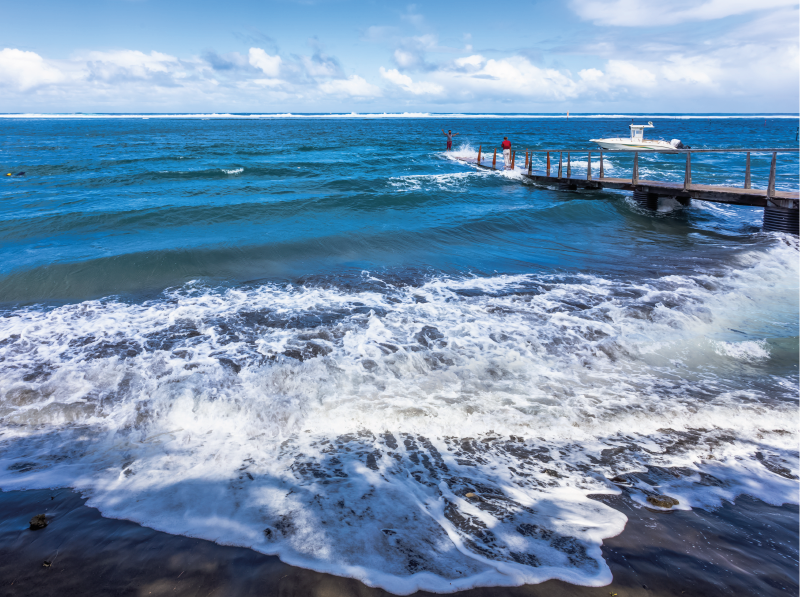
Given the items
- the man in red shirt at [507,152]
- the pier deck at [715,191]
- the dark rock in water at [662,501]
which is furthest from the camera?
the man in red shirt at [507,152]

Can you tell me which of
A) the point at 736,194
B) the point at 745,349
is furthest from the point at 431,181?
the point at 745,349

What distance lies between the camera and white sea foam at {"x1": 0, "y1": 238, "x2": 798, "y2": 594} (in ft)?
11.5

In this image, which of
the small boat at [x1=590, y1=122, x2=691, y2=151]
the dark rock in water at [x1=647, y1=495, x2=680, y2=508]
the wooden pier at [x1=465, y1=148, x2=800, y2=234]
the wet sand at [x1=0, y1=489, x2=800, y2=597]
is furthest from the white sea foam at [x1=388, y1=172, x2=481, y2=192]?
the wet sand at [x1=0, y1=489, x2=800, y2=597]

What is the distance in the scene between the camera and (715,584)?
2955 mm

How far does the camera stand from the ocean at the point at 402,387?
3.62m

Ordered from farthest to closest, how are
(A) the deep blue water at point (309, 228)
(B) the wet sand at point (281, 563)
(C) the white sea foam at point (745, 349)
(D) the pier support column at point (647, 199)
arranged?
(D) the pier support column at point (647, 199) < (A) the deep blue water at point (309, 228) < (C) the white sea foam at point (745, 349) < (B) the wet sand at point (281, 563)

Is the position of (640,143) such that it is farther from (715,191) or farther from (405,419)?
(405,419)

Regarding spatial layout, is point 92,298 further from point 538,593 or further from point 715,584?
point 715,584

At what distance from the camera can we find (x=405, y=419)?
513 cm

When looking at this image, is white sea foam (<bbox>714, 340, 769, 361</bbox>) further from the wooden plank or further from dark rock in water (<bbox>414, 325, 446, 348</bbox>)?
the wooden plank

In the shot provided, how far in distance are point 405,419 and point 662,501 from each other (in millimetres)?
2543

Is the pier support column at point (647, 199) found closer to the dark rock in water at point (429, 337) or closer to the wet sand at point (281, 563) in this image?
the dark rock in water at point (429, 337)

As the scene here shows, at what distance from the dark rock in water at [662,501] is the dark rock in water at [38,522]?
485 cm

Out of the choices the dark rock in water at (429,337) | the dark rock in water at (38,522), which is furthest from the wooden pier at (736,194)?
the dark rock in water at (38,522)
